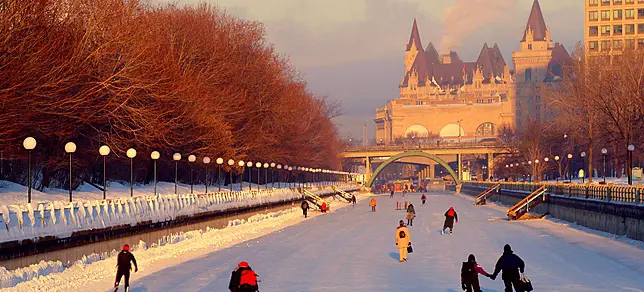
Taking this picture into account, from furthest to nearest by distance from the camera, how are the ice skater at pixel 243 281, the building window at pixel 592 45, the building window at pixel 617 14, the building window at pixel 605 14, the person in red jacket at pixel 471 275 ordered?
the building window at pixel 592 45 → the building window at pixel 605 14 → the building window at pixel 617 14 → the person in red jacket at pixel 471 275 → the ice skater at pixel 243 281

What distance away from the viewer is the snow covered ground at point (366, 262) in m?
27.0

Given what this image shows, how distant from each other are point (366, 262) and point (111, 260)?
30.0ft

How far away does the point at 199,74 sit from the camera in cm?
6600

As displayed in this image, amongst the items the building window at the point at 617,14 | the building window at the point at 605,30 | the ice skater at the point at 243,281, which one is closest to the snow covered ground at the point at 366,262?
the ice skater at the point at 243,281

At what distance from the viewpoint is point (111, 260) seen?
33562mm

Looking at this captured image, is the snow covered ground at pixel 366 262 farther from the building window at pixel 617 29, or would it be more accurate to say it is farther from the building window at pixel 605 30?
the building window at pixel 605 30

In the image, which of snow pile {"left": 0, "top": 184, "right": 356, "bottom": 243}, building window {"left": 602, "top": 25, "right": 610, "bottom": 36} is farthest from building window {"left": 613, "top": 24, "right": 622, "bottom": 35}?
snow pile {"left": 0, "top": 184, "right": 356, "bottom": 243}

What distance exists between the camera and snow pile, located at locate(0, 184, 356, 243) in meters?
28.1

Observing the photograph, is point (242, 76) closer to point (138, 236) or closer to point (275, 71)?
point (275, 71)

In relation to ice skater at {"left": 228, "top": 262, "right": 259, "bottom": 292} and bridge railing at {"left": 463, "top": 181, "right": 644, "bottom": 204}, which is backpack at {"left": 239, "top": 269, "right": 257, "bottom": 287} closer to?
ice skater at {"left": 228, "top": 262, "right": 259, "bottom": 292}

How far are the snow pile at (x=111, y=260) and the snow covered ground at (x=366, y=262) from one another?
0.21 feet

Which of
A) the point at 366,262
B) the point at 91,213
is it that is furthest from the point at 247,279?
the point at 91,213

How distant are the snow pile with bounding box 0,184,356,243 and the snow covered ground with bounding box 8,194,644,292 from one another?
4.87 feet

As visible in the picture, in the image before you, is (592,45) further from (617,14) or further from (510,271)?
(510,271)
